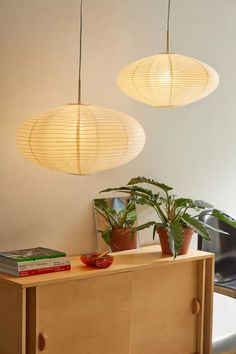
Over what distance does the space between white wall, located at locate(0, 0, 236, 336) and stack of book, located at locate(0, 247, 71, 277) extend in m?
0.29

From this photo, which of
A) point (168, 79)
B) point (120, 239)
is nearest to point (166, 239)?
point (120, 239)

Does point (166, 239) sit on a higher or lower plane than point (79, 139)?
lower

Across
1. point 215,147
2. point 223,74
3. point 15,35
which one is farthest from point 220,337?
point 15,35

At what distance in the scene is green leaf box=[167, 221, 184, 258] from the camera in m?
3.32

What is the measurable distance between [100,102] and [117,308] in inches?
46.1

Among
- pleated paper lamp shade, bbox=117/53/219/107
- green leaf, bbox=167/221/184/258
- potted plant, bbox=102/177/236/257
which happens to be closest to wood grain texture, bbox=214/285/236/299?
potted plant, bbox=102/177/236/257

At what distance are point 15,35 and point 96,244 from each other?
1.24 metres

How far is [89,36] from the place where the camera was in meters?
3.58

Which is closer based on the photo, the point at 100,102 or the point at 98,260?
the point at 98,260

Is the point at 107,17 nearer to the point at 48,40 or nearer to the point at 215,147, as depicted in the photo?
the point at 48,40

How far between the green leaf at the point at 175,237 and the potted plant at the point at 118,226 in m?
0.23

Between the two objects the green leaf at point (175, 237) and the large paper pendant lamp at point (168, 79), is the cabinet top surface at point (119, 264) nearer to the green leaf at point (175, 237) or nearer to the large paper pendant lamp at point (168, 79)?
the green leaf at point (175, 237)

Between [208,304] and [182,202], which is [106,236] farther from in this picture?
[208,304]

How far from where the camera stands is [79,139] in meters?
2.83
